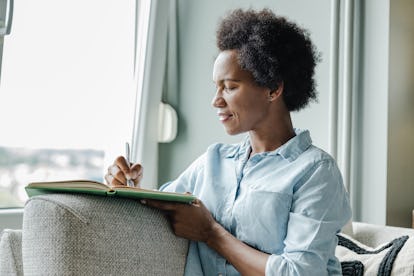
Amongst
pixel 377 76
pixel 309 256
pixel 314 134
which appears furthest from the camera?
pixel 314 134

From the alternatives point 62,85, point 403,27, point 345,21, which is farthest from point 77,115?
point 403,27

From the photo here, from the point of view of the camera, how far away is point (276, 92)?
1591 millimetres

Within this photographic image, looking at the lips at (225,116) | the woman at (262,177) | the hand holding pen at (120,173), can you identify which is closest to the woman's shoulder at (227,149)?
the woman at (262,177)

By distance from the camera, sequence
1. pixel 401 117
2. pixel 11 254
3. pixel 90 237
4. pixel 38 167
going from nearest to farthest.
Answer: pixel 90 237 < pixel 11 254 < pixel 401 117 < pixel 38 167

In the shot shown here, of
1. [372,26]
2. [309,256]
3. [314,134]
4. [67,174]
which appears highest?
[372,26]

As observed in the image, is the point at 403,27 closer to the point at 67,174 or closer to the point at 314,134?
the point at 314,134

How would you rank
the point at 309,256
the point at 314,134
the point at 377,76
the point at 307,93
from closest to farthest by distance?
1. the point at 309,256
2. the point at 307,93
3. the point at 377,76
4. the point at 314,134

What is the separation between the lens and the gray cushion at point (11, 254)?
151 cm

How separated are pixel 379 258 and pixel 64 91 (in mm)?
1404

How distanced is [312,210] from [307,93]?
354 millimetres

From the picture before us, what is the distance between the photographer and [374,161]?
2236 mm

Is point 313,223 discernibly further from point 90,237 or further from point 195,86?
point 195,86

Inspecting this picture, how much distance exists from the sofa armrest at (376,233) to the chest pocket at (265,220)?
424 mm

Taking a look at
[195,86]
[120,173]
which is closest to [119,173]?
[120,173]
